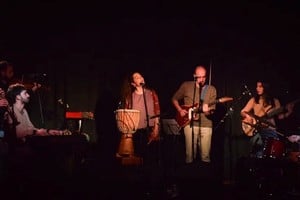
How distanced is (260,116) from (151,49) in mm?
2968

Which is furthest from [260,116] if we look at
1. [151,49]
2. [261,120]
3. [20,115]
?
[20,115]

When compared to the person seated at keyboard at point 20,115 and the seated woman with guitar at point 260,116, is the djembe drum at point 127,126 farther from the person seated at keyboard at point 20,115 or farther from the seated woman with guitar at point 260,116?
the seated woman with guitar at point 260,116

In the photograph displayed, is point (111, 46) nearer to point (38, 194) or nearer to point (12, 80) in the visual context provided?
point (12, 80)

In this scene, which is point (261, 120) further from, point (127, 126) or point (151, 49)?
point (151, 49)

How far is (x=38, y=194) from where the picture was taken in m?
6.92

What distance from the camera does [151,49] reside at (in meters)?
11.0

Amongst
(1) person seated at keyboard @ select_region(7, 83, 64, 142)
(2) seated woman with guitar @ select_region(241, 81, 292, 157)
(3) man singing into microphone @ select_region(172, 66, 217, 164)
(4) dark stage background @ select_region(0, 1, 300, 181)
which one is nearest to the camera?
(1) person seated at keyboard @ select_region(7, 83, 64, 142)

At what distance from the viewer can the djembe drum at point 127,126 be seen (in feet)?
31.4

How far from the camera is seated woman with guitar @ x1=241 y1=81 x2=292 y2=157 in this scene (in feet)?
30.2

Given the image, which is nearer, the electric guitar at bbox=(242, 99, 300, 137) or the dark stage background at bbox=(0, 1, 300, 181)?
the electric guitar at bbox=(242, 99, 300, 137)

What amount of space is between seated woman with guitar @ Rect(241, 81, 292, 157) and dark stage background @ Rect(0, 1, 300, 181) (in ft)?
1.81

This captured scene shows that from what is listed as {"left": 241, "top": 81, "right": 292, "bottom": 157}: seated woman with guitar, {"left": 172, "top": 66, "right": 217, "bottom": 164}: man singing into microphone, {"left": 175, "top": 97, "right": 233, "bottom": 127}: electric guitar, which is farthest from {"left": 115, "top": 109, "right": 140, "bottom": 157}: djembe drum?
{"left": 241, "top": 81, "right": 292, "bottom": 157}: seated woman with guitar

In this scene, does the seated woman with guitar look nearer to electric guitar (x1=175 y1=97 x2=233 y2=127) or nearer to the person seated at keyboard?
electric guitar (x1=175 y1=97 x2=233 y2=127)

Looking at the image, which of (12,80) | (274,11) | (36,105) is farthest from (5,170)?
(274,11)
